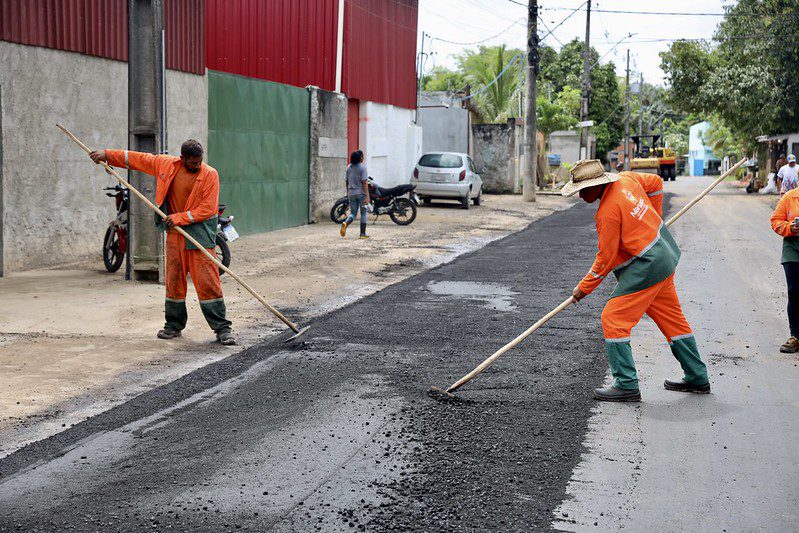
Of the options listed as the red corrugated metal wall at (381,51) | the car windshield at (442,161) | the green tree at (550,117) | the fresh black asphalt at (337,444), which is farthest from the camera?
the green tree at (550,117)

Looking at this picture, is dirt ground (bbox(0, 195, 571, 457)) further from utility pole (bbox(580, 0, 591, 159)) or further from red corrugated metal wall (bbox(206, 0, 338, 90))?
utility pole (bbox(580, 0, 591, 159))

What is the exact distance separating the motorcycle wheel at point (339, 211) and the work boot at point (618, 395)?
1582 centimetres

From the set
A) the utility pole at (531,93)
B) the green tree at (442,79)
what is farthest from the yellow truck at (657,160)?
the utility pole at (531,93)

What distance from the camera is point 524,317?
992cm

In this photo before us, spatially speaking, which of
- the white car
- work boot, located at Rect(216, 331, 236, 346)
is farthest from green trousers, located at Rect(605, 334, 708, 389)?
the white car

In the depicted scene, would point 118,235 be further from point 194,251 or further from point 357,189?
point 357,189

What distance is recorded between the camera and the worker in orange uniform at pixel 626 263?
6617 mm

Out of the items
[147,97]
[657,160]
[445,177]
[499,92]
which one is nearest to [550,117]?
[499,92]

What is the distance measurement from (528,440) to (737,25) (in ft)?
130

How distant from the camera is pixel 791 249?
28.0ft

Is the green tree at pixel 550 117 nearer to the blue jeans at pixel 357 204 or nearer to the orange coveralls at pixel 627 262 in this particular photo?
the blue jeans at pixel 357 204

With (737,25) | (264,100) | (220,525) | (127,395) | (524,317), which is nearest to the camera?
(220,525)

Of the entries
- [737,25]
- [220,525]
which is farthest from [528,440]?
[737,25]

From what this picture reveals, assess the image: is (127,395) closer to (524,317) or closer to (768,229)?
(524,317)
